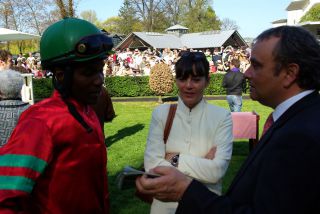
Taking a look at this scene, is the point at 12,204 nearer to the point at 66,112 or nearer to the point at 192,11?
the point at 66,112

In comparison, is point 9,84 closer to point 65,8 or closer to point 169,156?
point 169,156

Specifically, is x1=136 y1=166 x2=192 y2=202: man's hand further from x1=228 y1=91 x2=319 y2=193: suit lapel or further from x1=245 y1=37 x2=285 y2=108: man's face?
x1=245 y1=37 x2=285 y2=108: man's face

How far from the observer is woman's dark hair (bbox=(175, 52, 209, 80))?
3.04 metres

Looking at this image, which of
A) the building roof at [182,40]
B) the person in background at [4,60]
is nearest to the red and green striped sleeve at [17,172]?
the person in background at [4,60]

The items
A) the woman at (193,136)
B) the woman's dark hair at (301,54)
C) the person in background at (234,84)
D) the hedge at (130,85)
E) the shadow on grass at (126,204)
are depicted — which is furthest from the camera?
the hedge at (130,85)

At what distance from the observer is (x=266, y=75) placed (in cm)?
198

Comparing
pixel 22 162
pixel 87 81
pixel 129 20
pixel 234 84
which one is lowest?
pixel 234 84

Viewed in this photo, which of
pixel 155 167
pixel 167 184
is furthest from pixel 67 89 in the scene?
pixel 167 184

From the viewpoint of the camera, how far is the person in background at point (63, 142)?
1.79 metres

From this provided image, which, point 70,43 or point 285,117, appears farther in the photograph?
point 70,43

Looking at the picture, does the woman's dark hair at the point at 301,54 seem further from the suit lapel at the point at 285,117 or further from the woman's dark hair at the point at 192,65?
the woman's dark hair at the point at 192,65

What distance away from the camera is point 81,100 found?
2246 mm

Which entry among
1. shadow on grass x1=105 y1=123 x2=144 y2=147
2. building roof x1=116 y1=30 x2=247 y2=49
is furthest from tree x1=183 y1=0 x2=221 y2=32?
shadow on grass x1=105 y1=123 x2=144 y2=147

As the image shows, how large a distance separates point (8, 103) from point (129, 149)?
16.9 feet
